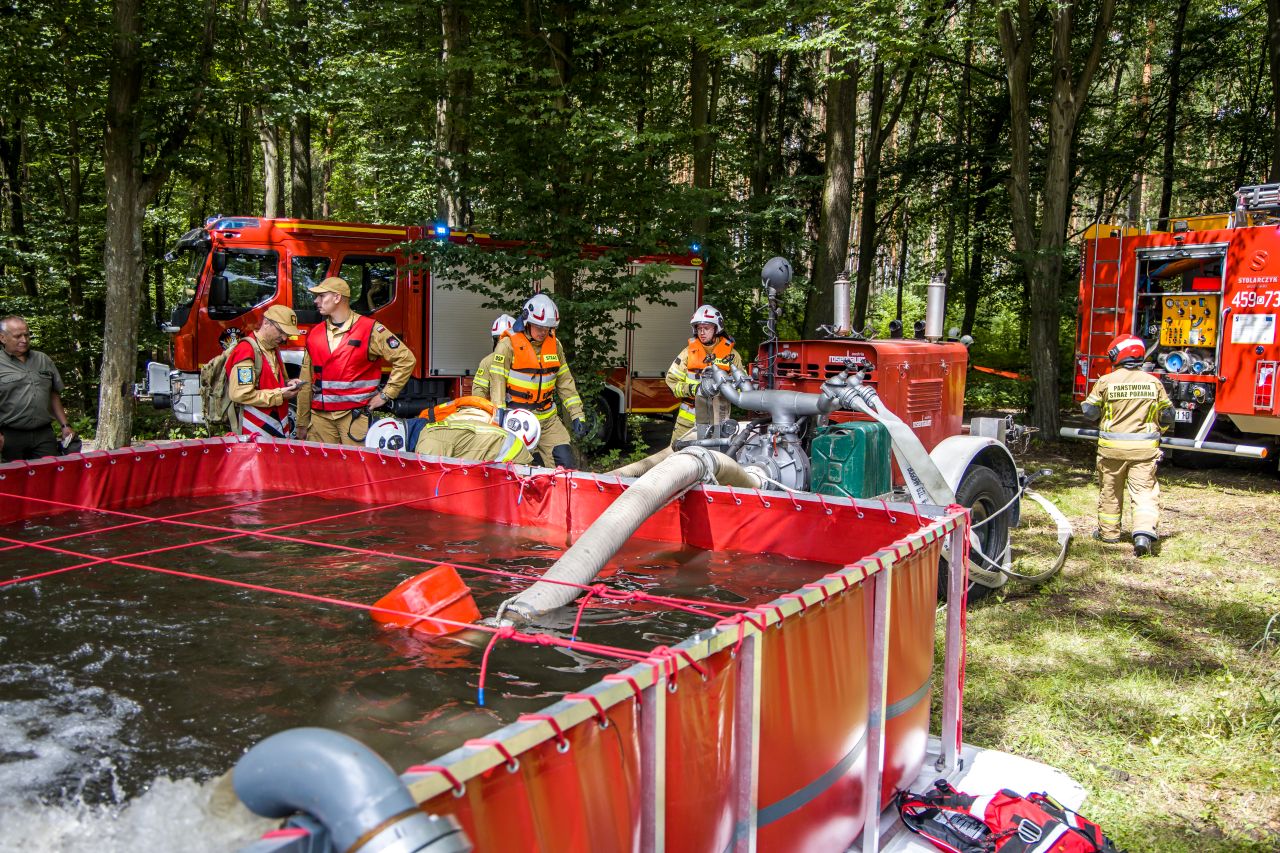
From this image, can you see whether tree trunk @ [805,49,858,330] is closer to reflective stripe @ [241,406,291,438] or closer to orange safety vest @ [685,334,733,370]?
orange safety vest @ [685,334,733,370]

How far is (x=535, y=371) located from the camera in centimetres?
745

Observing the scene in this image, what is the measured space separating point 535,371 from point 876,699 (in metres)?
4.98

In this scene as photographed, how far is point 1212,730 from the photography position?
160 inches

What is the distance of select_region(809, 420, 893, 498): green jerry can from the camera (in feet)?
17.4

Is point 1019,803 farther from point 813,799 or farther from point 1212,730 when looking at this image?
point 1212,730

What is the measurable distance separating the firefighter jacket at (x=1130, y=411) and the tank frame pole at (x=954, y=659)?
14.4 ft

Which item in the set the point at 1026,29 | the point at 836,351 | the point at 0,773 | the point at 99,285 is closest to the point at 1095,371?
the point at 1026,29

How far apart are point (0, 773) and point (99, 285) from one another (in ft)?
48.2

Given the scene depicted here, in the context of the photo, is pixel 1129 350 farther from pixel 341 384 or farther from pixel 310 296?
pixel 310 296

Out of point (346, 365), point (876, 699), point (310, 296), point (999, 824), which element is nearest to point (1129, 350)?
point (999, 824)

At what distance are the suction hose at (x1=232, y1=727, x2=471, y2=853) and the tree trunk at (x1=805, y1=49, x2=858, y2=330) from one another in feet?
42.7

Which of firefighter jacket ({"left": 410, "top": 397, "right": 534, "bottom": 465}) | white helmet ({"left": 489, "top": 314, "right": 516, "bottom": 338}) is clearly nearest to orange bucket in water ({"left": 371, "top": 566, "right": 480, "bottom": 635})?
firefighter jacket ({"left": 410, "top": 397, "right": 534, "bottom": 465})

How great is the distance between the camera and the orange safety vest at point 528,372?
7.43 metres

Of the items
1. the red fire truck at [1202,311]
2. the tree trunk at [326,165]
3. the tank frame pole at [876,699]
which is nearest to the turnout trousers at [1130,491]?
the red fire truck at [1202,311]
